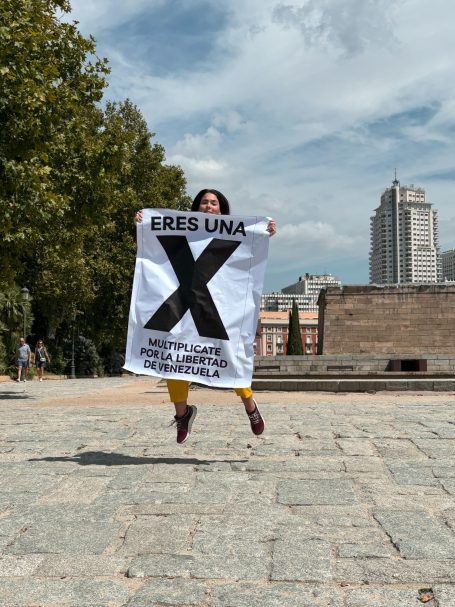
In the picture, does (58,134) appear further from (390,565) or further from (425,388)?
(390,565)

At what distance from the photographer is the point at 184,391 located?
6168 millimetres

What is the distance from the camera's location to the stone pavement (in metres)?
2.87

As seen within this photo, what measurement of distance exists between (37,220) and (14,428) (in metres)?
7.45

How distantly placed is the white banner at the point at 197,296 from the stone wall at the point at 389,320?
80.9 feet

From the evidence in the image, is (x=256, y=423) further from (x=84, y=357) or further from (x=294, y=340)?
(x=294, y=340)

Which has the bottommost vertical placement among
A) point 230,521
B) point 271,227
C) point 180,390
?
point 230,521

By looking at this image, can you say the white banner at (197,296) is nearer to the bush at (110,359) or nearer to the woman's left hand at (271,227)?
the woman's left hand at (271,227)

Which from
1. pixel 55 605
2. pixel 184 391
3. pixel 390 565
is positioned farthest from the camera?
pixel 184 391

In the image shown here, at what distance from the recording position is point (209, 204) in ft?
20.9

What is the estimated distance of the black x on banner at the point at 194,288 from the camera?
6051 mm

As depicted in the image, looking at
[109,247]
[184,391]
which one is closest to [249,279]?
[184,391]

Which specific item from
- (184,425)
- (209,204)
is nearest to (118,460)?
(184,425)

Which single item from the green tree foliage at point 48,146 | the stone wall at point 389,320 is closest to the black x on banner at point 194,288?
the green tree foliage at point 48,146

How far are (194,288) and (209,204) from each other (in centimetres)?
82
